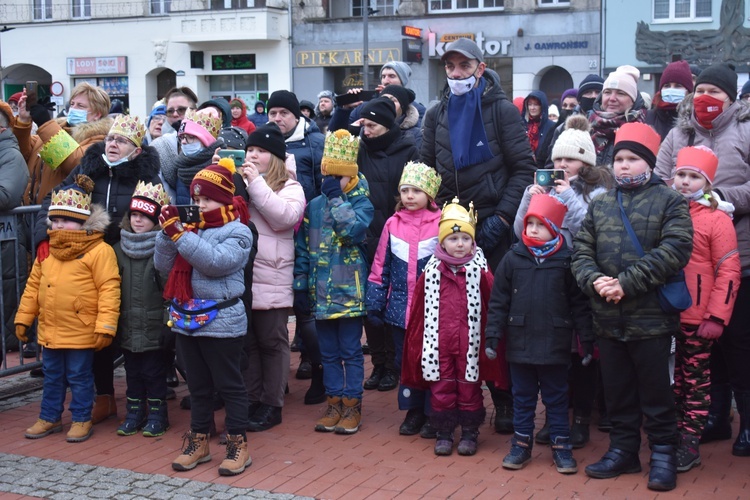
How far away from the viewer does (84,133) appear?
7.96 meters

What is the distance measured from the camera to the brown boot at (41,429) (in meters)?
6.59

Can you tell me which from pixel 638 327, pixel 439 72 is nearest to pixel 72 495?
pixel 638 327

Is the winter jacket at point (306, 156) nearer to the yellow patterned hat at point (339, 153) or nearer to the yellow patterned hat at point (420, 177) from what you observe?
the yellow patterned hat at point (339, 153)

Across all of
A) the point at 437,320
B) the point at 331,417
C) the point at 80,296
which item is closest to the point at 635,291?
the point at 437,320

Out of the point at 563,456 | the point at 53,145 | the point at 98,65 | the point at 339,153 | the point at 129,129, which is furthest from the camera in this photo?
the point at 98,65

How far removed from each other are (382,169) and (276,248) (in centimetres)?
115

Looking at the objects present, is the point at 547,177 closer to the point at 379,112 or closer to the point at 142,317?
the point at 379,112

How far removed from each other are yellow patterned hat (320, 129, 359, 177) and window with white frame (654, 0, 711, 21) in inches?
959

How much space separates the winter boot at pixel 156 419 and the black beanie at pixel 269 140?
6.12ft

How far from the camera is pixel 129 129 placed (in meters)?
6.80

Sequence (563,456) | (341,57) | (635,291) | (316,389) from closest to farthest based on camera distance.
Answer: (635,291), (563,456), (316,389), (341,57)

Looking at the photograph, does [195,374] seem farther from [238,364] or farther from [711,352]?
[711,352]

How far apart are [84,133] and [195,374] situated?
2904mm

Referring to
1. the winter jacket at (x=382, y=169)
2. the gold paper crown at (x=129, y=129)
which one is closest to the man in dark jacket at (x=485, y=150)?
the winter jacket at (x=382, y=169)
